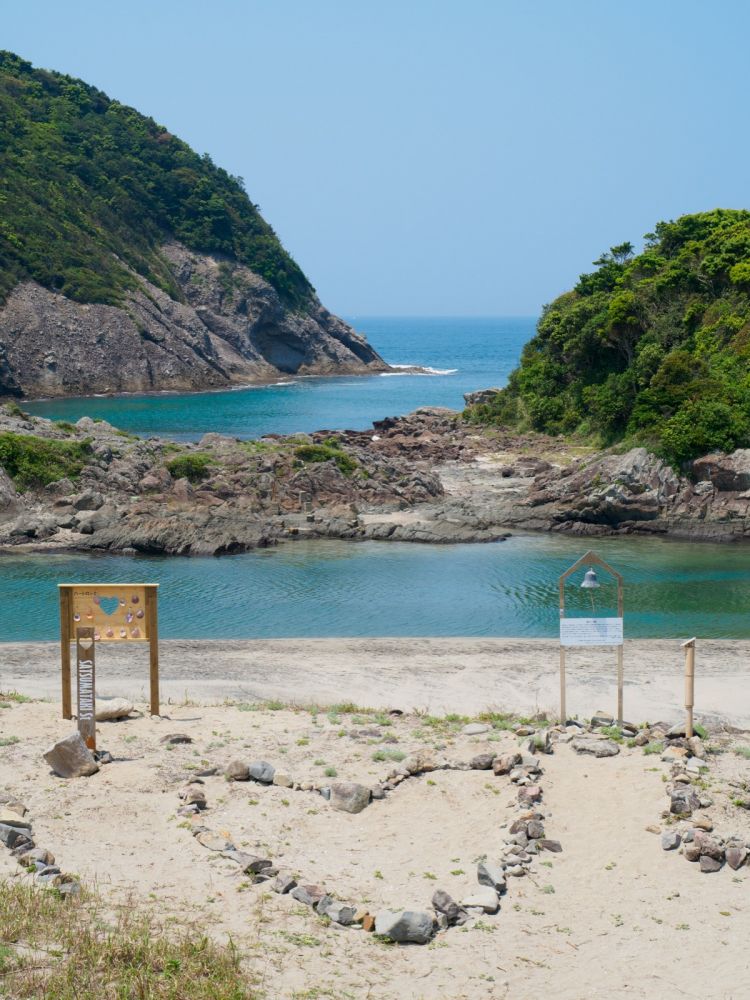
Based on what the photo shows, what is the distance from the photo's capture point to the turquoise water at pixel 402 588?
89.8 feet

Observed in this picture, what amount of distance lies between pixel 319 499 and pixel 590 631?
85.7 ft

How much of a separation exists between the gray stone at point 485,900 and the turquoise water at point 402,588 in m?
16.0

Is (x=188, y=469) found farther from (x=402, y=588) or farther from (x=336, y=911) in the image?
(x=336, y=911)

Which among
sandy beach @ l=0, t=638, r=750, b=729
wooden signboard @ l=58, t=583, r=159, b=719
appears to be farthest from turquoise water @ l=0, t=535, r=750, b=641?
wooden signboard @ l=58, t=583, r=159, b=719

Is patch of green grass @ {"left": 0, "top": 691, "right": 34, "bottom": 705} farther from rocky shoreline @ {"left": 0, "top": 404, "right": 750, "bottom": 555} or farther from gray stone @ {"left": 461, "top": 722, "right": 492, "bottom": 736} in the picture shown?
rocky shoreline @ {"left": 0, "top": 404, "right": 750, "bottom": 555}

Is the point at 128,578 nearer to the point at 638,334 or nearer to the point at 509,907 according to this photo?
the point at 509,907

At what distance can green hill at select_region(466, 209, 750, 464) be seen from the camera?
1644 inches

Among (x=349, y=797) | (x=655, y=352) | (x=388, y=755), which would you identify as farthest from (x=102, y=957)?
(x=655, y=352)

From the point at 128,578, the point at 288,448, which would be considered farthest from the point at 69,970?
the point at 288,448

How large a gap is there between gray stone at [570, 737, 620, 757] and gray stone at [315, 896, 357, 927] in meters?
4.89

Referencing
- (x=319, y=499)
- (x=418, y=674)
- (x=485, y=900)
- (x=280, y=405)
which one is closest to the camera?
(x=485, y=900)

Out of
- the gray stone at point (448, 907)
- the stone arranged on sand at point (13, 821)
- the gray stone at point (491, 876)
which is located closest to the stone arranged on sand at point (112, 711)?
the stone arranged on sand at point (13, 821)

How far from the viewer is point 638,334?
52.3 m

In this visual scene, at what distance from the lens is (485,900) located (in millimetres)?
10703
